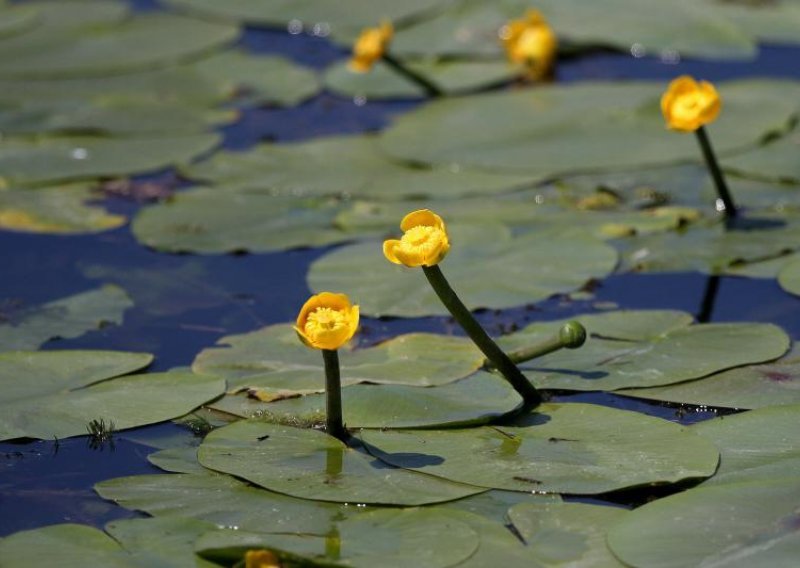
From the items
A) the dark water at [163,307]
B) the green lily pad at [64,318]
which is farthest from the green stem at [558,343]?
the green lily pad at [64,318]

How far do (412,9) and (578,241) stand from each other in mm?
2291

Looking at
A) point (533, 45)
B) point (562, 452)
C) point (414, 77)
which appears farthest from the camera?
point (533, 45)

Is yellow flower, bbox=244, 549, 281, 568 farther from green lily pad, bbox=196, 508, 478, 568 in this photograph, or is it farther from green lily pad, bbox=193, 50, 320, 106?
green lily pad, bbox=193, 50, 320, 106

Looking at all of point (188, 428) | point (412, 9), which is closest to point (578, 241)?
point (188, 428)

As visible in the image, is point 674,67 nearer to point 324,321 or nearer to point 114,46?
point 114,46

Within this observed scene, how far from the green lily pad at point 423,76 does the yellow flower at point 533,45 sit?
0.08m

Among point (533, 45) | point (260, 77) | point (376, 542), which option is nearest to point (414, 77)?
point (533, 45)

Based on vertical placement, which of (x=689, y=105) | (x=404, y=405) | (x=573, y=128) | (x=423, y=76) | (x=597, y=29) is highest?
(x=597, y=29)

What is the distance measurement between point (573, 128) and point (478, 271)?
1133 mm

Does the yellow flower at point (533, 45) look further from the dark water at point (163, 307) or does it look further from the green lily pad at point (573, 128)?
the dark water at point (163, 307)

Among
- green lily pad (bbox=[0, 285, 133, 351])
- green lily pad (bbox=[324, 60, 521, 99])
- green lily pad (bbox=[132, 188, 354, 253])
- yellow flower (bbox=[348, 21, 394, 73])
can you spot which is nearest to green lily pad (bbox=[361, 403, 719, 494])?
green lily pad (bbox=[0, 285, 133, 351])

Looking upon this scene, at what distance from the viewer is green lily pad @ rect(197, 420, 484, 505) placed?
2.58 metres

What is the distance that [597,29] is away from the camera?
555cm

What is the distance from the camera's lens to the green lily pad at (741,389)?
296cm
